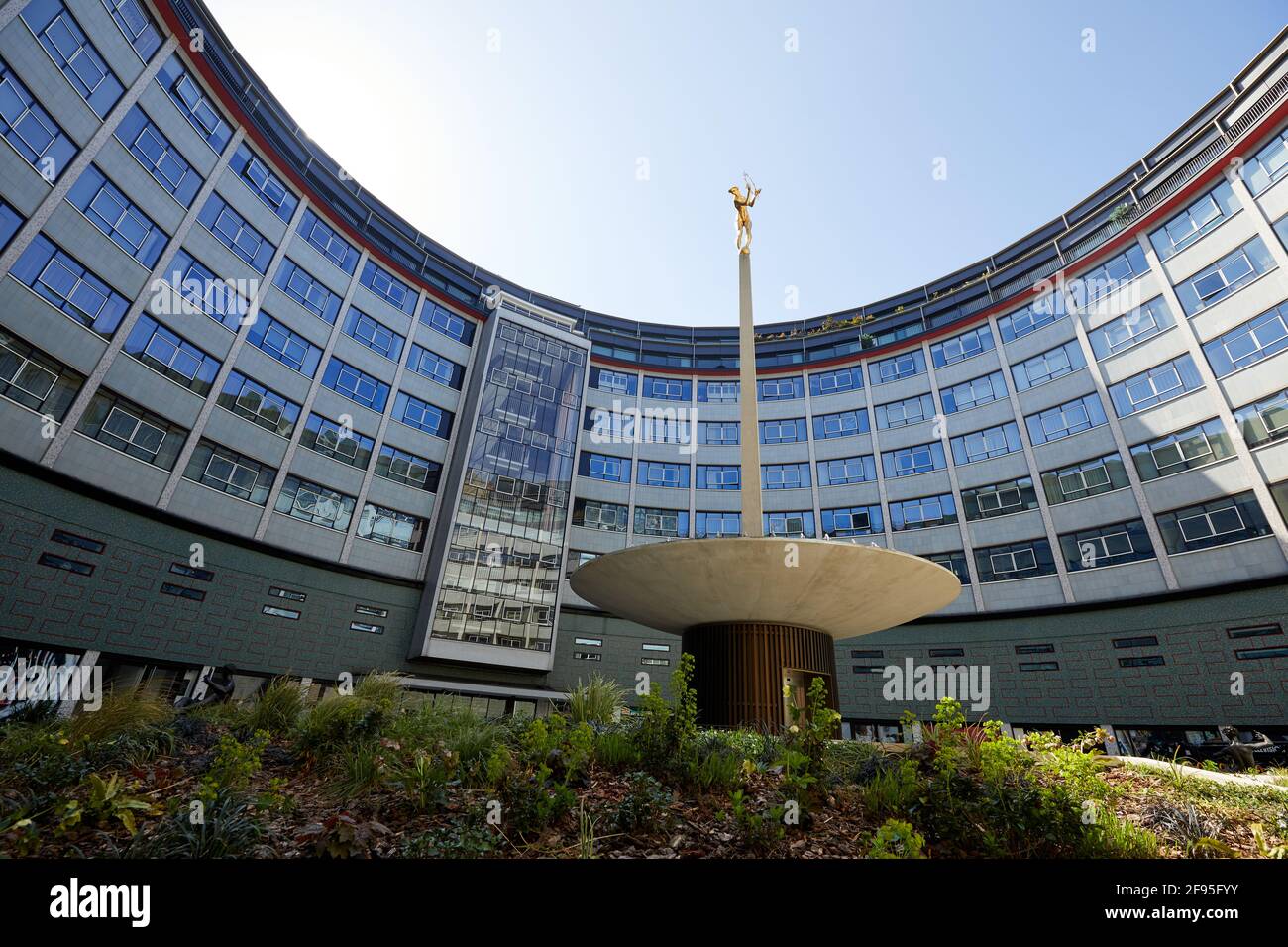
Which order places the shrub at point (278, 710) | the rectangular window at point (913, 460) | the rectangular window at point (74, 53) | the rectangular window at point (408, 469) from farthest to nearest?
1. the rectangular window at point (913, 460)
2. the rectangular window at point (408, 469)
3. the rectangular window at point (74, 53)
4. the shrub at point (278, 710)

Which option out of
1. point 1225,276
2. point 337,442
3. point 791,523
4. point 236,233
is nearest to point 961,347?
point 1225,276

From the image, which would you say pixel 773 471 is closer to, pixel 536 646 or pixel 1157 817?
pixel 536 646

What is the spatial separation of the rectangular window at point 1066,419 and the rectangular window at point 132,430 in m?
40.1

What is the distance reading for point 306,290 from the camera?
30469mm

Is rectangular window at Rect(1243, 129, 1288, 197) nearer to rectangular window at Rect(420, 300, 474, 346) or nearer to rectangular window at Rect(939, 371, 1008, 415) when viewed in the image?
rectangular window at Rect(939, 371, 1008, 415)

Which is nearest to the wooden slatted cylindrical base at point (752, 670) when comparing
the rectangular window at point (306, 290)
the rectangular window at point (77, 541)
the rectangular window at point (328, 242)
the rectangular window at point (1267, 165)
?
the rectangular window at point (77, 541)

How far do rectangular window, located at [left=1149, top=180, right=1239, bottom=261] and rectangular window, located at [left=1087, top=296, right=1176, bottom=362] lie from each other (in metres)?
2.50

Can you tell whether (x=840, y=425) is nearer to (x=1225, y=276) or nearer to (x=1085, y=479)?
(x=1085, y=479)

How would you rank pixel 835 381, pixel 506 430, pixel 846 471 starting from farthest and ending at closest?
pixel 835 381 < pixel 846 471 < pixel 506 430

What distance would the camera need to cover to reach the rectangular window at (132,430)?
21.7 metres

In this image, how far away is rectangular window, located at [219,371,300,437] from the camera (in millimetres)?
26375

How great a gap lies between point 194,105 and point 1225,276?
45.3 m

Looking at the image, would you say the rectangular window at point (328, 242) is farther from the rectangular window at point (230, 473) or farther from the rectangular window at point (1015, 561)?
the rectangular window at point (1015, 561)
